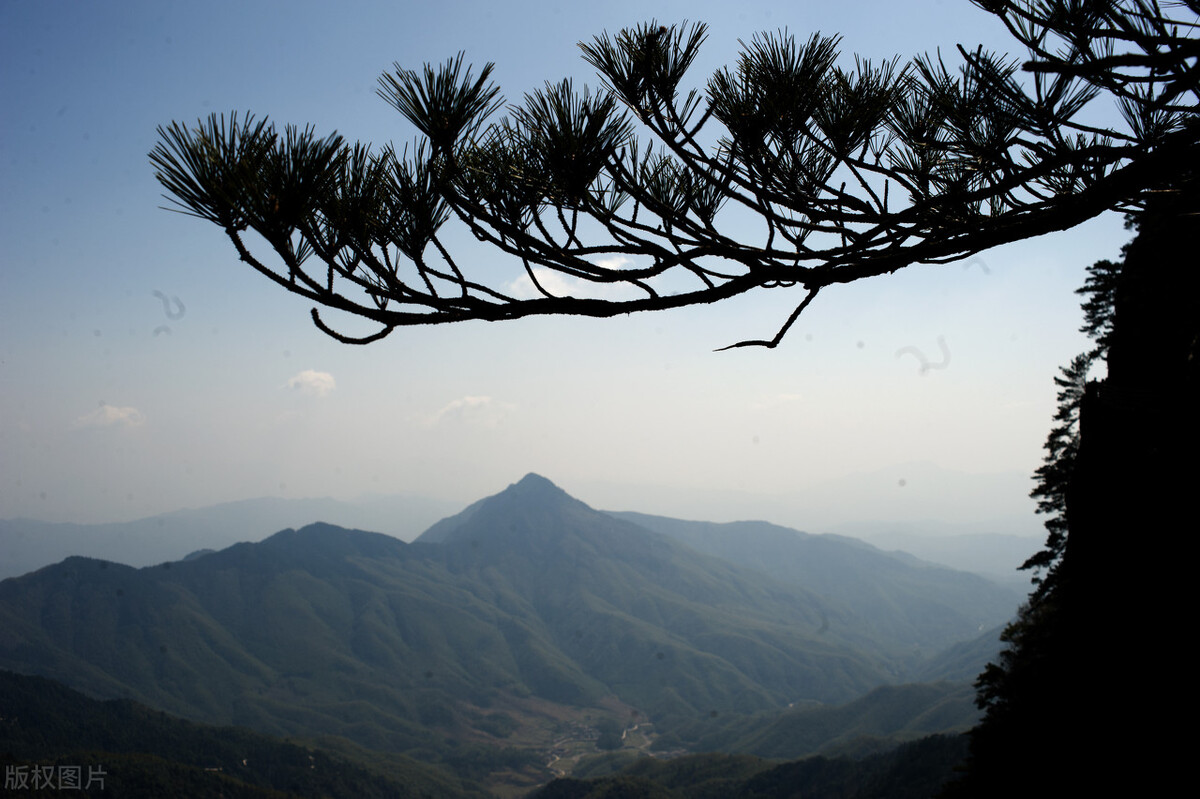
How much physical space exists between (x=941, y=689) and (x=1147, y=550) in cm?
20692

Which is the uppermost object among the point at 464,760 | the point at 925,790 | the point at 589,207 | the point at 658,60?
the point at 658,60

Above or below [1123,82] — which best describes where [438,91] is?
above

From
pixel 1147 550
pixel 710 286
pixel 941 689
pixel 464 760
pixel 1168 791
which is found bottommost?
pixel 464 760

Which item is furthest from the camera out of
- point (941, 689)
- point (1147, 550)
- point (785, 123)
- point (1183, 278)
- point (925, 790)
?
point (941, 689)

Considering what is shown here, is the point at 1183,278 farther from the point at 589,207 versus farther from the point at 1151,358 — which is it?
the point at 589,207

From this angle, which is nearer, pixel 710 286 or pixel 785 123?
pixel 710 286

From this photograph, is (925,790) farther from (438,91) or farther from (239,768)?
(239,768)

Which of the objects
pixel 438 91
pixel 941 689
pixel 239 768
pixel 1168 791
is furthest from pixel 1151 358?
pixel 941 689

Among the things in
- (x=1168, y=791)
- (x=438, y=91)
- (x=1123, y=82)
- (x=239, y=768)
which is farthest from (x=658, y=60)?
(x=239, y=768)

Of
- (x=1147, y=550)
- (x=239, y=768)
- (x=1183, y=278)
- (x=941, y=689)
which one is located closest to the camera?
(x=1147, y=550)

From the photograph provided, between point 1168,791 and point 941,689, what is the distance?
20842cm

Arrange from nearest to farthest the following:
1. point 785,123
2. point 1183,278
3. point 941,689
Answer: point 785,123, point 1183,278, point 941,689

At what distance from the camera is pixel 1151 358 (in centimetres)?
915

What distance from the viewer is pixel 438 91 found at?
3098 mm
